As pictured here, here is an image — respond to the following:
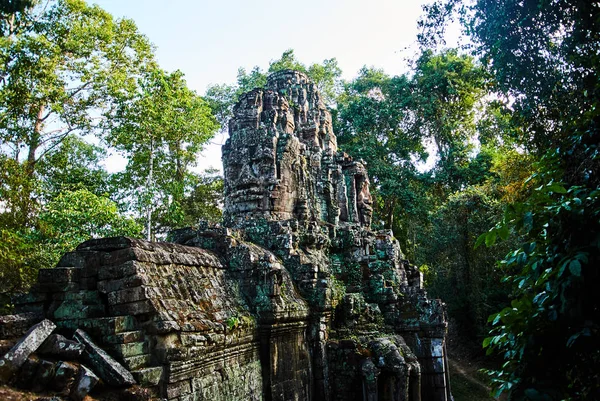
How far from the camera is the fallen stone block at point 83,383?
3724mm

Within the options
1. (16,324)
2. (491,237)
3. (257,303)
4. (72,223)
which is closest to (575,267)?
(491,237)

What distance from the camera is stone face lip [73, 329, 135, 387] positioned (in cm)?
401

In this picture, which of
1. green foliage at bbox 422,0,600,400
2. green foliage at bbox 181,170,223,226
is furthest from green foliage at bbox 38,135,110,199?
green foliage at bbox 422,0,600,400

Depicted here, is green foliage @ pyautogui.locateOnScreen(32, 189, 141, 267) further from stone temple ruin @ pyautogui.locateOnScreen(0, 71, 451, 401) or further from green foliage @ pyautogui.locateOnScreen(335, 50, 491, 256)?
green foliage @ pyautogui.locateOnScreen(335, 50, 491, 256)

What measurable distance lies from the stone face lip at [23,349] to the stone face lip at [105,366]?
0.99ft

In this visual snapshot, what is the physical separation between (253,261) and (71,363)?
3.49 m

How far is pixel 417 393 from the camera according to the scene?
8.36 m

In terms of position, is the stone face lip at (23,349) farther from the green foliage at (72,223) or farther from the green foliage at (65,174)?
the green foliage at (65,174)

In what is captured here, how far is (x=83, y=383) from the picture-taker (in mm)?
3775

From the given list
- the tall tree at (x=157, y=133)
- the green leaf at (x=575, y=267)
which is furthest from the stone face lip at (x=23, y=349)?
the tall tree at (x=157, y=133)

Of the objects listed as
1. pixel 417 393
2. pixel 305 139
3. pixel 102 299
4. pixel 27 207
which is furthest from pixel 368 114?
pixel 102 299

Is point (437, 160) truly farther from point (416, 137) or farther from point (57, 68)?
point (57, 68)

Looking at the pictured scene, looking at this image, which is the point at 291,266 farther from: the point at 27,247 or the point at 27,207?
the point at 27,207

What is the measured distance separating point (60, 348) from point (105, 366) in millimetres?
396
